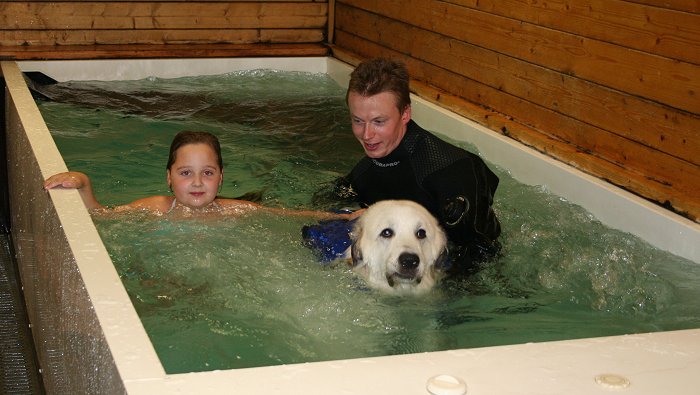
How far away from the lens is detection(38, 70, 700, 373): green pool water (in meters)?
2.62

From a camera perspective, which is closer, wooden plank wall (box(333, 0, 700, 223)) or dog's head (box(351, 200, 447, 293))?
dog's head (box(351, 200, 447, 293))

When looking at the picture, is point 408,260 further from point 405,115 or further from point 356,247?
point 405,115

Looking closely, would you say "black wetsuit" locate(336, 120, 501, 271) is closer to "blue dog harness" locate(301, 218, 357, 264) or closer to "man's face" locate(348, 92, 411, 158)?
"man's face" locate(348, 92, 411, 158)

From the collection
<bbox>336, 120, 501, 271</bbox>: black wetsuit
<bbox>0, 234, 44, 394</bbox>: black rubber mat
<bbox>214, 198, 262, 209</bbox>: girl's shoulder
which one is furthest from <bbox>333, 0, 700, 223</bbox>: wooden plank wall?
<bbox>0, 234, 44, 394</bbox>: black rubber mat

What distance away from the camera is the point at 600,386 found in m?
1.74

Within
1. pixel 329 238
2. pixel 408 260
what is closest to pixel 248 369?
pixel 408 260

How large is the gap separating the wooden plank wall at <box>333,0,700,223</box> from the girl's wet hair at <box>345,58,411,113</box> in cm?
131

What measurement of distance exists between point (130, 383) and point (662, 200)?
2864 millimetres

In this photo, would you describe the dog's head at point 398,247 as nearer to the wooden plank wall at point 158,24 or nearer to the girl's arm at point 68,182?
the girl's arm at point 68,182

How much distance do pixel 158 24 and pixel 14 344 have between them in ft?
14.7

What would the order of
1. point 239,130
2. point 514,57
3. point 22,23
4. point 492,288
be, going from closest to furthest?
point 492,288, point 514,57, point 239,130, point 22,23

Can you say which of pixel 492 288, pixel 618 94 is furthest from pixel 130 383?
pixel 618 94

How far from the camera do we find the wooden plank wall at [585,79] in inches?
146

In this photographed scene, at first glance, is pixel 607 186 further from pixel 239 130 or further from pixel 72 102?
pixel 72 102
